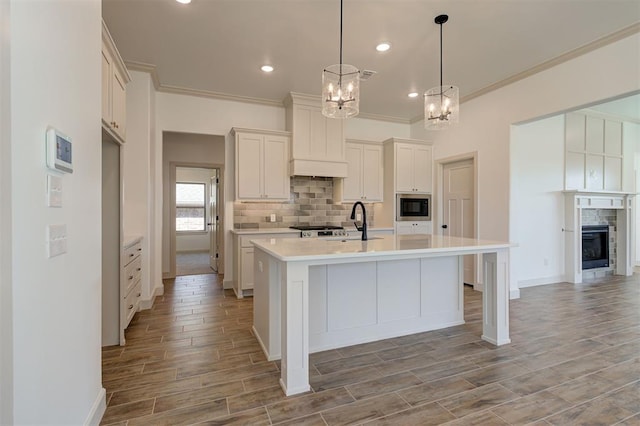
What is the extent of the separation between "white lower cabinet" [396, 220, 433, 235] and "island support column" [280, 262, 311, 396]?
11.5 feet

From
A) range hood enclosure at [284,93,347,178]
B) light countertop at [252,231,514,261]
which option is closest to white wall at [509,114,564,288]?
light countertop at [252,231,514,261]

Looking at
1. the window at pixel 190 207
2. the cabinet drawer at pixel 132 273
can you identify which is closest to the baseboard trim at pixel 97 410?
the cabinet drawer at pixel 132 273

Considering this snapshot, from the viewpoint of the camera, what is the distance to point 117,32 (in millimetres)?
3164

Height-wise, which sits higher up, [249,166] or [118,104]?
[118,104]

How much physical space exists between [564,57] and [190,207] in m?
9.24

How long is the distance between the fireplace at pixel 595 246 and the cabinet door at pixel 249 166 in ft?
18.7

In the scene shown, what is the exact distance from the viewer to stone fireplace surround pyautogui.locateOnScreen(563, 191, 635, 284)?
17.1 feet

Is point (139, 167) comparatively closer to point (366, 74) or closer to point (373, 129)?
point (366, 74)

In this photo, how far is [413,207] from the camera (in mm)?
5449

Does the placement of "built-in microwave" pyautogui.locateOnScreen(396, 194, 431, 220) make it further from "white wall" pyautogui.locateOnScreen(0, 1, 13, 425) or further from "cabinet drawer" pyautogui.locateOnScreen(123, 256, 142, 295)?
"white wall" pyautogui.locateOnScreen(0, 1, 13, 425)

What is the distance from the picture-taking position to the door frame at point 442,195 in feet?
15.5

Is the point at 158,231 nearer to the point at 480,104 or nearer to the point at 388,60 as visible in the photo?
the point at 388,60

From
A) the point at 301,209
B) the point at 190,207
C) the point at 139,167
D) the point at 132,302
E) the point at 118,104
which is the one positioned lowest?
the point at 132,302

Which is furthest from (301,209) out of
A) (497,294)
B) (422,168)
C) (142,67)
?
(497,294)
